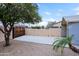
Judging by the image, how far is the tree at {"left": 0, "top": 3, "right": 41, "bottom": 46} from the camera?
3129mm

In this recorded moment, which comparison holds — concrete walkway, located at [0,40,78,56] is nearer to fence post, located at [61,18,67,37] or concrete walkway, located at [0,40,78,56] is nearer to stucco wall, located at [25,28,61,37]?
stucco wall, located at [25,28,61,37]

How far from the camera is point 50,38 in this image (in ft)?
10.5

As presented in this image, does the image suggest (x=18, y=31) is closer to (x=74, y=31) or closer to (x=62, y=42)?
(x=62, y=42)

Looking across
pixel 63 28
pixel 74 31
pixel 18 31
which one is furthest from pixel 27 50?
pixel 74 31

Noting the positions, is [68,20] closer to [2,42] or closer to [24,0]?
[24,0]

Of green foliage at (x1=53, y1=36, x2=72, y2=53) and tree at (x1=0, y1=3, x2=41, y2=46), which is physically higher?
tree at (x1=0, y1=3, x2=41, y2=46)

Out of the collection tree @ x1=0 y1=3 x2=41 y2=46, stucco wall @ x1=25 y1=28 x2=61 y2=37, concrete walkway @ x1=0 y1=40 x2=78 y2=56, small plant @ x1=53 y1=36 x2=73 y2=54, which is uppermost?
tree @ x1=0 y1=3 x2=41 y2=46

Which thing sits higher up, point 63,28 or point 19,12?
point 19,12

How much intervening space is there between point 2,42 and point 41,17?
0.86 metres

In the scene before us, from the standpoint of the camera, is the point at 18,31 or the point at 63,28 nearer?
the point at 63,28

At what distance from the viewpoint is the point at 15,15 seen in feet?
10.4

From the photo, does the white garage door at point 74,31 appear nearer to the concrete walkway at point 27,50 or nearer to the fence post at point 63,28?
the fence post at point 63,28

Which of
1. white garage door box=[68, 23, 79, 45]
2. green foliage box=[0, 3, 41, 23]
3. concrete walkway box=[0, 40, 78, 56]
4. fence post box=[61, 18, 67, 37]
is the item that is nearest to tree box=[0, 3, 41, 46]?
green foliage box=[0, 3, 41, 23]

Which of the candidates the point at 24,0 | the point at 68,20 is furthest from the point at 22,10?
the point at 68,20
